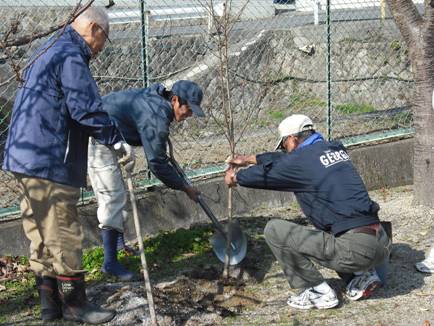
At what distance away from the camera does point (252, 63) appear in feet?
29.2

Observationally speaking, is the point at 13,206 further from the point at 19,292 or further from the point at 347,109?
the point at 347,109

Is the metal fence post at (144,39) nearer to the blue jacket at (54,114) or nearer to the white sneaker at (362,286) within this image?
the blue jacket at (54,114)

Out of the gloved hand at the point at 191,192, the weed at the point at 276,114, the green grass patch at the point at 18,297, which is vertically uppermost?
the weed at the point at 276,114

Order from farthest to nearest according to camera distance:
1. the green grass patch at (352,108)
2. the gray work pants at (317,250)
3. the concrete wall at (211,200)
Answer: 1. the green grass patch at (352,108)
2. the concrete wall at (211,200)
3. the gray work pants at (317,250)

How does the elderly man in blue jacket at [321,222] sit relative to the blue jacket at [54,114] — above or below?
below

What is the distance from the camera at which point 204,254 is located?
669cm

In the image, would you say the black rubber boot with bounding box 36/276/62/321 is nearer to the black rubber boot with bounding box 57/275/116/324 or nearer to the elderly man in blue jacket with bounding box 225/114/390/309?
the black rubber boot with bounding box 57/275/116/324

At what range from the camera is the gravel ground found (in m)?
5.33

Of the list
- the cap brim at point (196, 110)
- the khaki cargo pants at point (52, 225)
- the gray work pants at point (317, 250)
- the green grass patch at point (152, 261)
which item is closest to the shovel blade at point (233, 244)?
the green grass patch at point (152, 261)

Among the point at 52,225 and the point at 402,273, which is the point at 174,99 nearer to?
the point at 52,225

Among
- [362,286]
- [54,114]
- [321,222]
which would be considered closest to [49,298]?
[54,114]

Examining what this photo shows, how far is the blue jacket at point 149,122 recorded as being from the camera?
18.5ft

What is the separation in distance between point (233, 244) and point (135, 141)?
3.64 feet

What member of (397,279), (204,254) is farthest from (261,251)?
(397,279)
